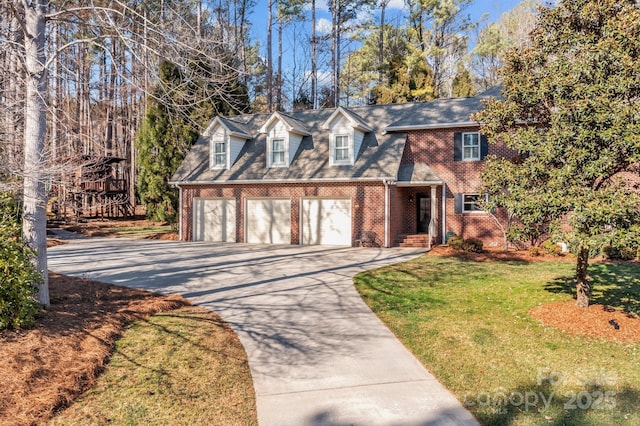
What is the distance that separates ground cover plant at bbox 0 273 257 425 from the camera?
4.21 meters

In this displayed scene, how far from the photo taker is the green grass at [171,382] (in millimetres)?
4195

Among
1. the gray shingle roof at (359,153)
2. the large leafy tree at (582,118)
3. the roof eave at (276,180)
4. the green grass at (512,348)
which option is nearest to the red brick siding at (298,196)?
the roof eave at (276,180)

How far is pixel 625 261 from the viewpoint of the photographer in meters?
13.7

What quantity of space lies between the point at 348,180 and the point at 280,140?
423 centimetres

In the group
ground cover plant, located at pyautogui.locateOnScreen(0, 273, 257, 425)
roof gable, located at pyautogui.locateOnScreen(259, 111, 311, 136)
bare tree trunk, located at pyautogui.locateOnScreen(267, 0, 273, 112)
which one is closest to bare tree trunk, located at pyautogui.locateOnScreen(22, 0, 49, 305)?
ground cover plant, located at pyautogui.locateOnScreen(0, 273, 257, 425)

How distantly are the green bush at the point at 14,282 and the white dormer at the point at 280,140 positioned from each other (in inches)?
551

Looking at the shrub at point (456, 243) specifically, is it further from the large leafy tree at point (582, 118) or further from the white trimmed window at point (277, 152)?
the large leafy tree at point (582, 118)

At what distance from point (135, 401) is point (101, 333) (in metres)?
1.91

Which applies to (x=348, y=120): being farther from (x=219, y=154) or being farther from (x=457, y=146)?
(x=219, y=154)

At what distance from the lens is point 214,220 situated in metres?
20.5

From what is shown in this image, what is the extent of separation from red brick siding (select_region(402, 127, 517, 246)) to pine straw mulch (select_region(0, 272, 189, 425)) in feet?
43.6

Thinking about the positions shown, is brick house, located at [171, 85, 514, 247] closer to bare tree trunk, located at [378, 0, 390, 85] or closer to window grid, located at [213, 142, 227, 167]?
window grid, located at [213, 142, 227, 167]

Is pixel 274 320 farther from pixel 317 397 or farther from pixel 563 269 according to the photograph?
pixel 563 269

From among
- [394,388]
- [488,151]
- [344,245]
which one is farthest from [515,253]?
[394,388]
